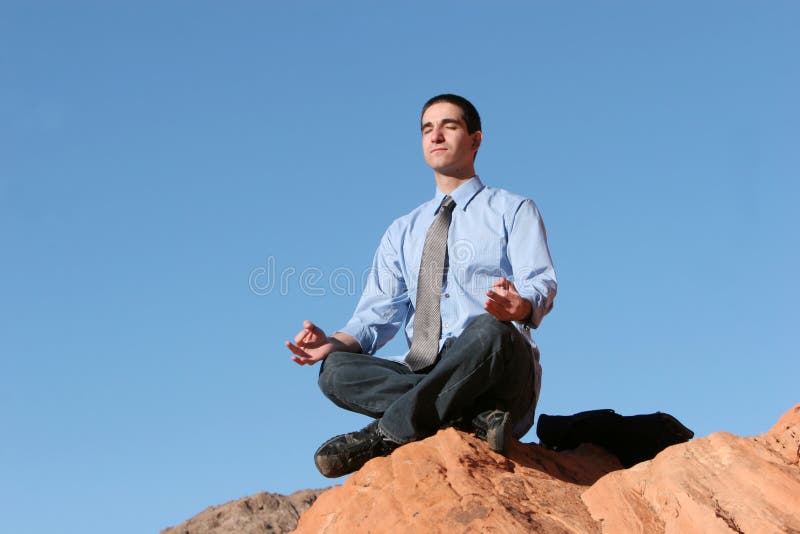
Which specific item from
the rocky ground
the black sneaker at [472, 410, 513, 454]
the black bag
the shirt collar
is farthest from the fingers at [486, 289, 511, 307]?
the black bag

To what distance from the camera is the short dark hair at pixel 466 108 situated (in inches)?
278

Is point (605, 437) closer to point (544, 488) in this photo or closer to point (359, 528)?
point (544, 488)

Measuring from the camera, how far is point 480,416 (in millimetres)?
6223

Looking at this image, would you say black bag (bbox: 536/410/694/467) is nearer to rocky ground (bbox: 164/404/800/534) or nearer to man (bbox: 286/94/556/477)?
man (bbox: 286/94/556/477)

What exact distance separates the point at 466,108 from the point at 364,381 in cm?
205

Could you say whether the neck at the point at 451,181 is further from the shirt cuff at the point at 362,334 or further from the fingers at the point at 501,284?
the fingers at the point at 501,284

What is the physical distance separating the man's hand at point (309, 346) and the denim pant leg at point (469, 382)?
678 millimetres

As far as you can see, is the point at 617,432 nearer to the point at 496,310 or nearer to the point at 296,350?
the point at 496,310

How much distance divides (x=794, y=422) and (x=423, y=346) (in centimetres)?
229

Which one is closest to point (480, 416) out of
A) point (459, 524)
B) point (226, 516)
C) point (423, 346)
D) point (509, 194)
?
point (423, 346)

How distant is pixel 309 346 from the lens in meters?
6.72

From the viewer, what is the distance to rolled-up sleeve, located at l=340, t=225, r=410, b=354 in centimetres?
702

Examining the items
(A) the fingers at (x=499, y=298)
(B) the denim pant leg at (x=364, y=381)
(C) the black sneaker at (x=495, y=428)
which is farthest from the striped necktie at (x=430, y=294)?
(A) the fingers at (x=499, y=298)

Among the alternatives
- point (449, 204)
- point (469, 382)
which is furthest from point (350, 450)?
point (449, 204)
